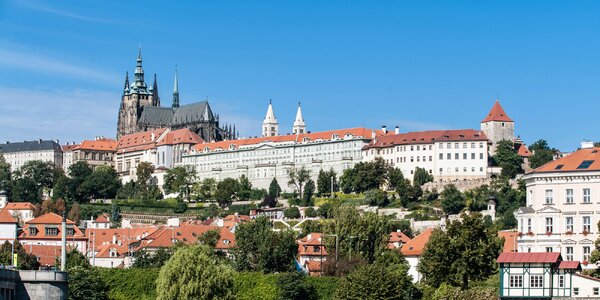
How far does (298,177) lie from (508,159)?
33.3 meters

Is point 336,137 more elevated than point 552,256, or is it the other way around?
point 336,137

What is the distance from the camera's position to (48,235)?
110 m

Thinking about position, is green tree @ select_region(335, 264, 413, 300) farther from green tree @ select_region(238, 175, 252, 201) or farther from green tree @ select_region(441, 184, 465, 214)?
green tree @ select_region(238, 175, 252, 201)

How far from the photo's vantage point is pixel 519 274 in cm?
6297

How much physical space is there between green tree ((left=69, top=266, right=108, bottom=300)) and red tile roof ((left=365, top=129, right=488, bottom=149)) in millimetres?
103712

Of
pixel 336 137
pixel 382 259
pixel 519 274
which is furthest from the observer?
pixel 336 137

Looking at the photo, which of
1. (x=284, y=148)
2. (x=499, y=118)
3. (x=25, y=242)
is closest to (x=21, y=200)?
(x=284, y=148)

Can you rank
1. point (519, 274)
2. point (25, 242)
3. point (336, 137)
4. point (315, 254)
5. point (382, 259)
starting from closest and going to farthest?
point (519, 274), point (382, 259), point (315, 254), point (25, 242), point (336, 137)

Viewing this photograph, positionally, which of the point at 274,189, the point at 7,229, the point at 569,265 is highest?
the point at 274,189

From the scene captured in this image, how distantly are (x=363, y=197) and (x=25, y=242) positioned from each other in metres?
62.0

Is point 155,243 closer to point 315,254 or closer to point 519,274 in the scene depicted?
point 315,254

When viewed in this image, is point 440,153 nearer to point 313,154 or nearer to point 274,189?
point 274,189

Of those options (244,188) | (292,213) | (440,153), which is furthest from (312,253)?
(244,188)

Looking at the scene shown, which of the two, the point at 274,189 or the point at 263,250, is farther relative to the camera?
the point at 274,189
